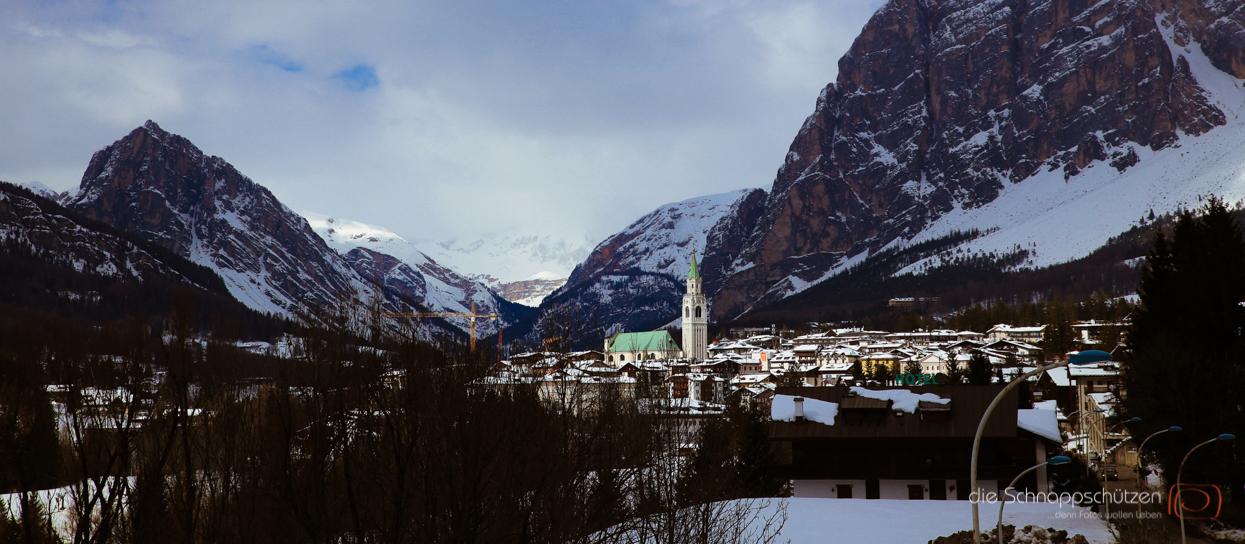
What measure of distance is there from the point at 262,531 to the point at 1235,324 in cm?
A: 4720

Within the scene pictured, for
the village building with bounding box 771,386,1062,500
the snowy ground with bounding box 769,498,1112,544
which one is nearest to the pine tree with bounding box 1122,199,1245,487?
the snowy ground with bounding box 769,498,1112,544

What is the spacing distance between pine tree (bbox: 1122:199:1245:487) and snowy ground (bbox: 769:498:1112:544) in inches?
258

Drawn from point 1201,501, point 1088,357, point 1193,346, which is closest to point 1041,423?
point 1193,346

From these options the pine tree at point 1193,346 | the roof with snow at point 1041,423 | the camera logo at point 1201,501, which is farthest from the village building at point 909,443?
the camera logo at point 1201,501

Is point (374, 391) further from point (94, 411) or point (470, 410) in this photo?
point (94, 411)

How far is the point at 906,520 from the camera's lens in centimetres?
4197

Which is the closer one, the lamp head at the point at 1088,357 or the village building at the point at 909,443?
the lamp head at the point at 1088,357

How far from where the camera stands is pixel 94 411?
3228 cm

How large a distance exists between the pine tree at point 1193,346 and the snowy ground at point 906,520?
258 inches

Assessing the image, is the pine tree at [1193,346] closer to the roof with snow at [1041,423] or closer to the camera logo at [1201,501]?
the camera logo at [1201,501]

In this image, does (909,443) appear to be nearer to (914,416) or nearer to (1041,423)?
(914,416)

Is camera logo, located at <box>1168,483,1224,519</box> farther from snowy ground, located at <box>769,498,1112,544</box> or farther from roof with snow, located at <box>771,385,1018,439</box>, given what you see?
roof with snow, located at <box>771,385,1018,439</box>

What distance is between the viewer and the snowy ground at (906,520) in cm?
4000

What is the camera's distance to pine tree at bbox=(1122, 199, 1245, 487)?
44.3 meters
